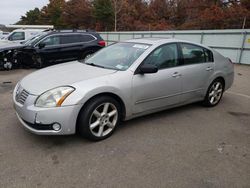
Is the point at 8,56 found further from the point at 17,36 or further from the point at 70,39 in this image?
the point at 17,36

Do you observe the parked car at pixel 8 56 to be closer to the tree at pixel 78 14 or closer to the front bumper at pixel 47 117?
the front bumper at pixel 47 117

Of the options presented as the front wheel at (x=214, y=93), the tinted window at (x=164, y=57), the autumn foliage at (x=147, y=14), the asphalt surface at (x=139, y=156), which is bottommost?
the asphalt surface at (x=139, y=156)

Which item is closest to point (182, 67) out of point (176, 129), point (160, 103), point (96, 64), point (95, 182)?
point (160, 103)

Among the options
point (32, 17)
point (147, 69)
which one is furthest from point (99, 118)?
point (32, 17)

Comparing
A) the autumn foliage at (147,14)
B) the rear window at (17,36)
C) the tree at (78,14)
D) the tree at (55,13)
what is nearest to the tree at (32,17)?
the autumn foliage at (147,14)

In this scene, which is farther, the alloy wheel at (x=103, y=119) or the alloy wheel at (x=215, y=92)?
the alloy wheel at (x=215, y=92)

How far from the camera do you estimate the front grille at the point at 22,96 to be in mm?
2988

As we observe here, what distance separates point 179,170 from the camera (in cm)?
261

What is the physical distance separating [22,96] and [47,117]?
0.57 meters

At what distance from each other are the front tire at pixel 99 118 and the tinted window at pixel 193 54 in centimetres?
174

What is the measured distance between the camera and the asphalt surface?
2410 mm

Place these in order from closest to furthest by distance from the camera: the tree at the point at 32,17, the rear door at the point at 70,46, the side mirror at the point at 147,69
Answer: the side mirror at the point at 147,69
the rear door at the point at 70,46
the tree at the point at 32,17

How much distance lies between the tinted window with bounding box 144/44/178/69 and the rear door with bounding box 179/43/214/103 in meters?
0.19

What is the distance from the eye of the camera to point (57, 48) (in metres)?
9.08
